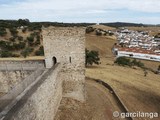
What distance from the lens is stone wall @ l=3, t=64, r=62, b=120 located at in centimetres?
804

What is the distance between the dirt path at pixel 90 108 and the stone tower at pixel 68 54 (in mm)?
607

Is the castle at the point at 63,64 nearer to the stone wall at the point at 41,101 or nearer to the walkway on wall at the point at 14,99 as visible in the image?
the stone wall at the point at 41,101

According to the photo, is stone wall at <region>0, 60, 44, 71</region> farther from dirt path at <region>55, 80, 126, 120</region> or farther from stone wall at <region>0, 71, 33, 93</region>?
dirt path at <region>55, 80, 126, 120</region>

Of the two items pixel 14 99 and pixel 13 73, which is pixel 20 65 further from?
pixel 14 99

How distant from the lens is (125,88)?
22422mm

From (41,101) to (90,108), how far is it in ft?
19.1

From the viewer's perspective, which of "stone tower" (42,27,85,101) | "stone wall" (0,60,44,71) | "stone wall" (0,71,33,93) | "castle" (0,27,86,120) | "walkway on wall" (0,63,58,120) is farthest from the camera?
"stone wall" (0,60,44,71)

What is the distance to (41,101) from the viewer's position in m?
10.1

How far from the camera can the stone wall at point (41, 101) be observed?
A: 8039 millimetres

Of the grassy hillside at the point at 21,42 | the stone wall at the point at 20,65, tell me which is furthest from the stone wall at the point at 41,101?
the grassy hillside at the point at 21,42

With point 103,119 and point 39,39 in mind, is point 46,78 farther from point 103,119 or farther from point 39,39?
point 39,39

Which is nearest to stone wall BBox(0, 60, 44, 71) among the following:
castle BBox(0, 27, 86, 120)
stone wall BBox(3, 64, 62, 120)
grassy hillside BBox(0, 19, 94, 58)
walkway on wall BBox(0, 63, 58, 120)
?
castle BBox(0, 27, 86, 120)

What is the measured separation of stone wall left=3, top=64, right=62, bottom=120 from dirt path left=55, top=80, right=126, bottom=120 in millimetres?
559

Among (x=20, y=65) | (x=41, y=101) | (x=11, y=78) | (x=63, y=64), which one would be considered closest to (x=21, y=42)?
(x=20, y=65)
